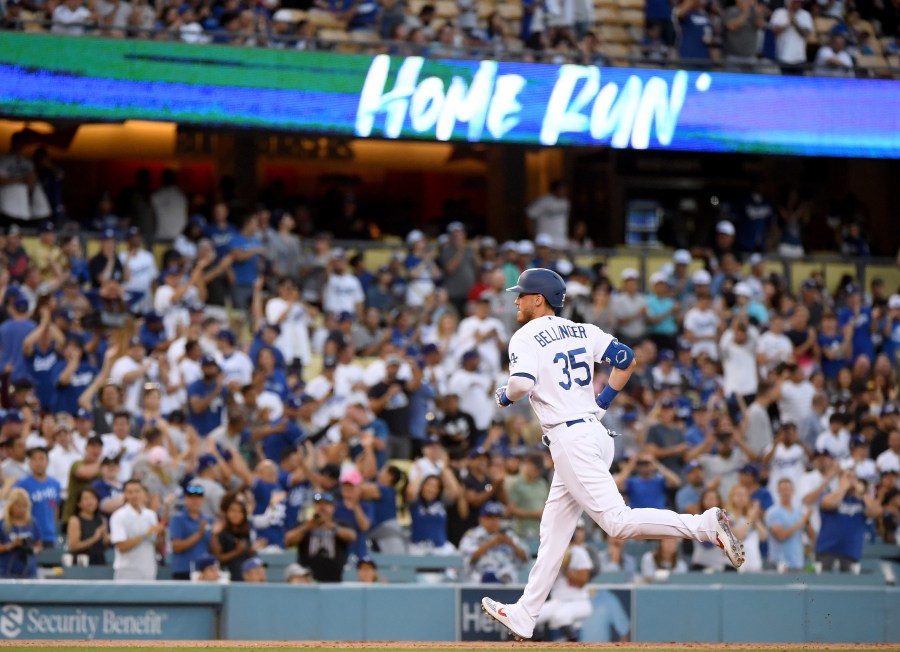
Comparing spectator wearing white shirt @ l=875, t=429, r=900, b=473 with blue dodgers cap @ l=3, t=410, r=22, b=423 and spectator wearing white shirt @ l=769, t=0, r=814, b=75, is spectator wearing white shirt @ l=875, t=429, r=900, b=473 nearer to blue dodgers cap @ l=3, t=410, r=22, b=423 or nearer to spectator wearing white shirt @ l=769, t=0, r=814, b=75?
spectator wearing white shirt @ l=769, t=0, r=814, b=75

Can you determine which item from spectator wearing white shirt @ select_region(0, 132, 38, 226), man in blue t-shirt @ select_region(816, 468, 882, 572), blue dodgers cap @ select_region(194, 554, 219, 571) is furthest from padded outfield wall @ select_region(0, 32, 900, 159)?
blue dodgers cap @ select_region(194, 554, 219, 571)

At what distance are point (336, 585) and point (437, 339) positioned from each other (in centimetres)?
487

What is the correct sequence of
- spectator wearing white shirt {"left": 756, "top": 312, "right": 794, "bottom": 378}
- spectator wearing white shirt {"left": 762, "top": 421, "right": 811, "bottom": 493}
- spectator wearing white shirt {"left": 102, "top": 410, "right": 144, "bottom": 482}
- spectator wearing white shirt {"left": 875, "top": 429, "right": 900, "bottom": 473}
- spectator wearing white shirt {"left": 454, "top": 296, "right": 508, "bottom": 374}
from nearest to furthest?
spectator wearing white shirt {"left": 102, "top": 410, "right": 144, "bottom": 482}
spectator wearing white shirt {"left": 762, "top": 421, "right": 811, "bottom": 493}
spectator wearing white shirt {"left": 875, "top": 429, "right": 900, "bottom": 473}
spectator wearing white shirt {"left": 454, "top": 296, "right": 508, "bottom": 374}
spectator wearing white shirt {"left": 756, "top": 312, "right": 794, "bottom": 378}

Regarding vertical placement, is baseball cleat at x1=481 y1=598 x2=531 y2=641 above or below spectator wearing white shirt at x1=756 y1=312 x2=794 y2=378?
below

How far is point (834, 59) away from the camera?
20.4 m

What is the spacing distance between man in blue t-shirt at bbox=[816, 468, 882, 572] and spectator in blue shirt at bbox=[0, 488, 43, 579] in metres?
6.55

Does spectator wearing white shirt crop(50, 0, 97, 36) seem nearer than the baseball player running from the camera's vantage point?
No

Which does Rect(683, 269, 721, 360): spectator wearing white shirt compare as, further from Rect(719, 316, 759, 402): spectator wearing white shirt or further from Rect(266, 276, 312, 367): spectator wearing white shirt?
Rect(266, 276, 312, 367): spectator wearing white shirt

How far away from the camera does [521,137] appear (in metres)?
19.5

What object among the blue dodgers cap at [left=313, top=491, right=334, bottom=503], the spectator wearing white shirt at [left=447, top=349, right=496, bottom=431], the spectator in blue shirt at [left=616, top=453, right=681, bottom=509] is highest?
the spectator wearing white shirt at [left=447, top=349, right=496, bottom=431]

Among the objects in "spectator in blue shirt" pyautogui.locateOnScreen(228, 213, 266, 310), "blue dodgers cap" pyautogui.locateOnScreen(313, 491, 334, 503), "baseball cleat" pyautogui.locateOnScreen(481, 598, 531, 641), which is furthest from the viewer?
"spectator in blue shirt" pyautogui.locateOnScreen(228, 213, 266, 310)

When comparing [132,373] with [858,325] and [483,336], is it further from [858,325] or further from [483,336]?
[858,325]

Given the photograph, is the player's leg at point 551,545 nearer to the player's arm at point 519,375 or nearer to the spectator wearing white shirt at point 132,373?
the player's arm at point 519,375

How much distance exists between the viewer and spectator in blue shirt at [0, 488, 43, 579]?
39.3 ft
